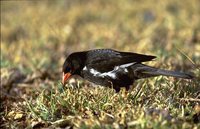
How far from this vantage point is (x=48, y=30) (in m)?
10.7

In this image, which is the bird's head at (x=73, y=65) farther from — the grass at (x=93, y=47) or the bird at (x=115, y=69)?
the grass at (x=93, y=47)

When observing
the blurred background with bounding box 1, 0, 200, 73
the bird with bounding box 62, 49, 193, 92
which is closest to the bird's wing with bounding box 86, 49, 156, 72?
the bird with bounding box 62, 49, 193, 92

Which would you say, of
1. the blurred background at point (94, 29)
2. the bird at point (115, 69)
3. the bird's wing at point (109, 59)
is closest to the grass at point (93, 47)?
the blurred background at point (94, 29)

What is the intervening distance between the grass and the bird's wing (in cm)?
26

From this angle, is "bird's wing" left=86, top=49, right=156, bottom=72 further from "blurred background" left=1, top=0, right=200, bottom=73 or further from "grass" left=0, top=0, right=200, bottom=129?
"blurred background" left=1, top=0, right=200, bottom=73

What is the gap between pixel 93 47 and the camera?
9.93 meters

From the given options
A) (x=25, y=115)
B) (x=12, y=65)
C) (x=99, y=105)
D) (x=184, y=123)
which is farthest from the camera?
(x=12, y=65)

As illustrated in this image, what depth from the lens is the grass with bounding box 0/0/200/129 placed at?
15.7 feet

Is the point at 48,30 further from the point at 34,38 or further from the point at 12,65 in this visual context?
the point at 12,65

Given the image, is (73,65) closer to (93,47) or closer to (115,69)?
(115,69)

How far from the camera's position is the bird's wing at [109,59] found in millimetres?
5312

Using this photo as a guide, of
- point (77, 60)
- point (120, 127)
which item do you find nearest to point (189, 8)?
point (77, 60)

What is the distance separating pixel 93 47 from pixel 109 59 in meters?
4.49

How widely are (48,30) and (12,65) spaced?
8.43ft
